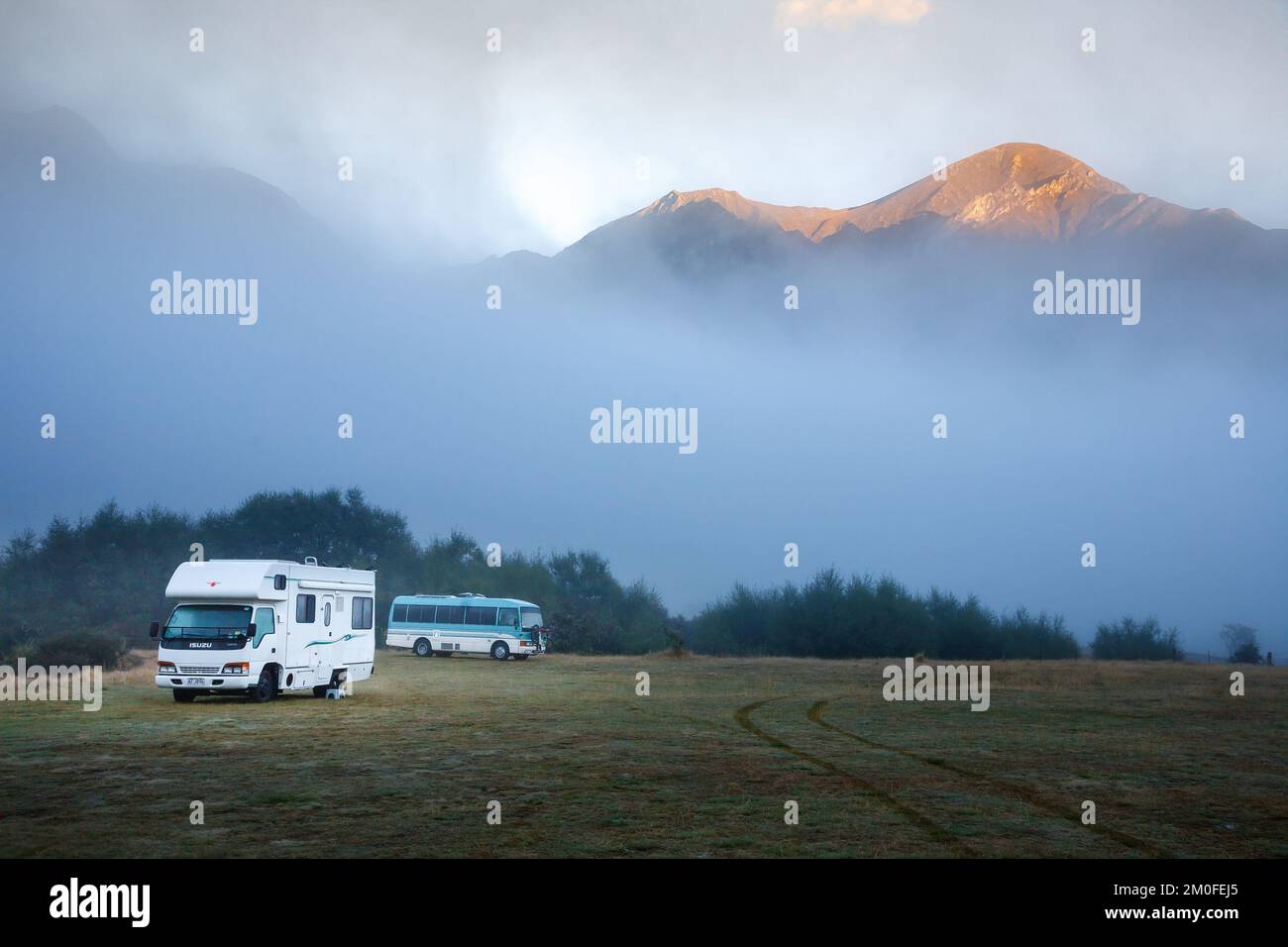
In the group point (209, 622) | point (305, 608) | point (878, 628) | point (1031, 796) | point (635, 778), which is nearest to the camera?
point (1031, 796)

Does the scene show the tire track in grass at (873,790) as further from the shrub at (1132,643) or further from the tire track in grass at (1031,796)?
the shrub at (1132,643)

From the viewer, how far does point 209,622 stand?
68.7 ft

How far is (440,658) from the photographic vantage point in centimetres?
4744

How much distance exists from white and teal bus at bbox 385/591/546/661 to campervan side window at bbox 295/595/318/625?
80.4ft

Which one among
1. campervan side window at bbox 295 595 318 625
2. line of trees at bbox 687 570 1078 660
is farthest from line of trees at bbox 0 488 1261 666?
campervan side window at bbox 295 595 318 625

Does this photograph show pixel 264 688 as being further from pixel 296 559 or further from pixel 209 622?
pixel 296 559

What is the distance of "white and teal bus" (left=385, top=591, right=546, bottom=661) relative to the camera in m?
47.2

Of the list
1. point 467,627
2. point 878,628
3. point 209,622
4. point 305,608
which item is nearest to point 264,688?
point 209,622

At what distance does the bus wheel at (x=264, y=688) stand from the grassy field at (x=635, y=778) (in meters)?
0.29

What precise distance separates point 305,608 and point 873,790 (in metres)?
14.9

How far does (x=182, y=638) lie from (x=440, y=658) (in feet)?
88.3

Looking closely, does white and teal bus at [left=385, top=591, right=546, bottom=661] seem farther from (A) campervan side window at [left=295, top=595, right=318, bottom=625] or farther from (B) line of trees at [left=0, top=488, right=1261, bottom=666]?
(A) campervan side window at [left=295, top=595, right=318, bottom=625]

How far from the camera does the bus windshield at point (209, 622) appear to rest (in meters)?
20.8
